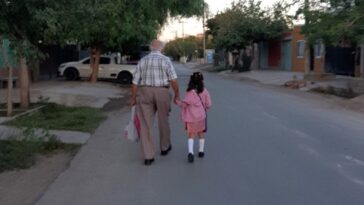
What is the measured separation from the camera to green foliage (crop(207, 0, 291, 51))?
4734 cm

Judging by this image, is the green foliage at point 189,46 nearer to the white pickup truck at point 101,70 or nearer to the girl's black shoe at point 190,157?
the white pickup truck at point 101,70

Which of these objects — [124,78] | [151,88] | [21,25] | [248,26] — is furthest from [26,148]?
[248,26]

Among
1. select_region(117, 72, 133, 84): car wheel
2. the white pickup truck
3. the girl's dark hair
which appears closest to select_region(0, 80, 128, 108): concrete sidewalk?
select_region(117, 72, 133, 84): car wheel

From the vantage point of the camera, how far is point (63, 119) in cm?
1367

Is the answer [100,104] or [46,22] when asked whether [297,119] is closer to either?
[100,104]

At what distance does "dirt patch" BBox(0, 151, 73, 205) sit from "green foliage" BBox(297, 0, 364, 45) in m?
14.0

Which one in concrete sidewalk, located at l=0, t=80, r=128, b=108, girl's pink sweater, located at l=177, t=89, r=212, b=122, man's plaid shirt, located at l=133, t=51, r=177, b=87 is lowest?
concrete sidewalk, located at l=0, t=80, r=128, b=108

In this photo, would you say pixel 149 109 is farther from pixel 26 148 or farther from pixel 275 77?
pixel 275 77

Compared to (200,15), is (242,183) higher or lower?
lower

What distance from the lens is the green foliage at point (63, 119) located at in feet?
40.9

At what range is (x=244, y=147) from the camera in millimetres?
10016

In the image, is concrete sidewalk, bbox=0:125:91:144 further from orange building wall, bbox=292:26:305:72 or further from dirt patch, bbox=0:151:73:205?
orange building wall, bbox=292:26:305:72

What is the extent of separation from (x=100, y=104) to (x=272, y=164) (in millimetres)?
10943

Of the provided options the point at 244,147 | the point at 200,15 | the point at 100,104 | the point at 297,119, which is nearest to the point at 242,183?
the point at 244,147
